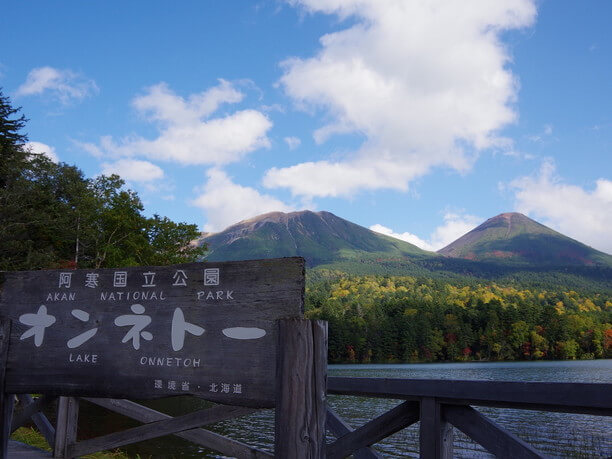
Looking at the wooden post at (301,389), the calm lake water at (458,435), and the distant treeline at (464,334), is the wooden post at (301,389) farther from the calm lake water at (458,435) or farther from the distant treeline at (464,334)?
the distant treeline at (464,334)

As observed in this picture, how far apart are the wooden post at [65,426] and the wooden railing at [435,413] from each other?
1415mm

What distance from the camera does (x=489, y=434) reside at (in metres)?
3.23

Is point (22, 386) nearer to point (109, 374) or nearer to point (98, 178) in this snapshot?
point (109, 374)

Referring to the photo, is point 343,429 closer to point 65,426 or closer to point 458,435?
point 65,426

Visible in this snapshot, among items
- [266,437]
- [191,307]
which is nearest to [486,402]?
[191,307]

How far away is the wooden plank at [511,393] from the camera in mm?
2785

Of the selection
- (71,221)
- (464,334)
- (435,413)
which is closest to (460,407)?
(435,413)

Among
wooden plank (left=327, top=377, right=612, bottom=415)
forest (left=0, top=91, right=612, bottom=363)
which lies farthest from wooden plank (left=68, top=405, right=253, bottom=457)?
forest (left=0, top=91, right=612, bottom=363)

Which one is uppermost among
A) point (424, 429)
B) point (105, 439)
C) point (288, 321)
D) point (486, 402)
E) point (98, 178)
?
point (98, 178)

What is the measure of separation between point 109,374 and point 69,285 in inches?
29.5

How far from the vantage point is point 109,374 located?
3477 millimetres

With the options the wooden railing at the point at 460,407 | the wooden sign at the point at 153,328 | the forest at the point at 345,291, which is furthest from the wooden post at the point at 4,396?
the forest at the point at 345,291

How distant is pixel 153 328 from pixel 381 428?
1861 millimetres

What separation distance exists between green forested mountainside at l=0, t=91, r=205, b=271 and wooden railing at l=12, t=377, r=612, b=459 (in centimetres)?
3044
